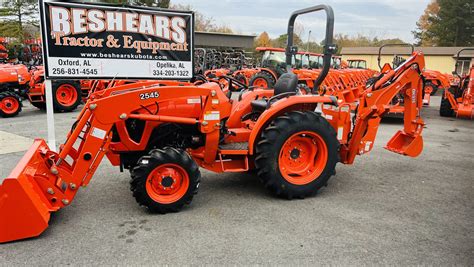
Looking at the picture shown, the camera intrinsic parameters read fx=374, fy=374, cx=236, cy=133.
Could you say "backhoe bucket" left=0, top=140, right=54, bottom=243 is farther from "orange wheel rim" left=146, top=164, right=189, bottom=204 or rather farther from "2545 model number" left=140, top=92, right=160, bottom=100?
"2545 model number" left=140, top=92, right=160, bottom=100

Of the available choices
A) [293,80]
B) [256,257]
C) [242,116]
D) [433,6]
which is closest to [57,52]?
[242,116]

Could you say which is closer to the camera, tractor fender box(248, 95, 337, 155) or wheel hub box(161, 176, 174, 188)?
wheel hub box(161, 176, 174, 188)

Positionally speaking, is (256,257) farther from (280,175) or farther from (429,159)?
(429,159)

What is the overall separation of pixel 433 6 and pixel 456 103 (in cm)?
4206

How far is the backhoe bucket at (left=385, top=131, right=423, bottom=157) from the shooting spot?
543 cm

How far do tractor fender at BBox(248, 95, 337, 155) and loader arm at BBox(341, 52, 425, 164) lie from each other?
598 mm

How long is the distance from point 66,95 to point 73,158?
8560 millimetres

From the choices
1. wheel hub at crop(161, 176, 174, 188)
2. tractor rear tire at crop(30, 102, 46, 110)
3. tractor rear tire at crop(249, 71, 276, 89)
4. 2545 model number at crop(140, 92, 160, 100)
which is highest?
2545 model number at crop(140, 92, 160, 100)

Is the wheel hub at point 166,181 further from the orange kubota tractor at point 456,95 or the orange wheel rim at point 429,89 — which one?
the orange wheel rim at point 429,89

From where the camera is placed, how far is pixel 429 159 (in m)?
6.60

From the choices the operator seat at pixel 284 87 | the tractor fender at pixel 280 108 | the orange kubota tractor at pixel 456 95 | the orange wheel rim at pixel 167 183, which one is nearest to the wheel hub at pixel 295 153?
the tractor fender at pixel 280 108

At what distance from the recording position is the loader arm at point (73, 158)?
3254mm

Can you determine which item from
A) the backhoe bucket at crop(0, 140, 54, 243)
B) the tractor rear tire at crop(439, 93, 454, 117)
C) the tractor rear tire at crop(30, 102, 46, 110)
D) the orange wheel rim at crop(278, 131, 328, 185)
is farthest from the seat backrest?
the tractor rear tire at crop(439, 93, 454, 117)

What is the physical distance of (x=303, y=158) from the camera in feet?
15.5
